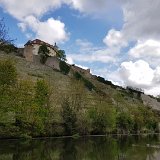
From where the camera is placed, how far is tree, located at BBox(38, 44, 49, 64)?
140738 mm

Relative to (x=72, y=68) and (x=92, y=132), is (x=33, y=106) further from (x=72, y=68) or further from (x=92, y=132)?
(x=72, y=68)

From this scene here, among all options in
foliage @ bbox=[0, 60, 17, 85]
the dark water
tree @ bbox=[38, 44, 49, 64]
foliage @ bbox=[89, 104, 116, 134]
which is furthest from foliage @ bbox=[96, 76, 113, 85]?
the dark water

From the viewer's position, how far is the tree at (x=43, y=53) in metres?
141

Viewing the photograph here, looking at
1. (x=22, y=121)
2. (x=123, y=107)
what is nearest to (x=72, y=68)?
(x=123, y=107)

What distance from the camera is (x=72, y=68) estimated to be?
14962 cm

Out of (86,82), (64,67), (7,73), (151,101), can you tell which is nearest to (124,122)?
(86,82)

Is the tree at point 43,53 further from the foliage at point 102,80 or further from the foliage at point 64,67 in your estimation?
the foliage at point 102,80

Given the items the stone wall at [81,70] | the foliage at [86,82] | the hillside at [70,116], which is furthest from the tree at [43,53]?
the hillside at [70,116]

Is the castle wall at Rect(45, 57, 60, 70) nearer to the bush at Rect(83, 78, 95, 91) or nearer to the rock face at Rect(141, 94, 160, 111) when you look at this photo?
the bush at Rect(83, 78, 95, 91)

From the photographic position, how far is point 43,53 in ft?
478

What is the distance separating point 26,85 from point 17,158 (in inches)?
1296

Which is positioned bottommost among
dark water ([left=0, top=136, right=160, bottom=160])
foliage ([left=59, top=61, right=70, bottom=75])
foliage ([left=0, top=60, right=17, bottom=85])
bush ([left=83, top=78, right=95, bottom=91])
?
dark water ([left=0, top=136, right=160, bottom=160])

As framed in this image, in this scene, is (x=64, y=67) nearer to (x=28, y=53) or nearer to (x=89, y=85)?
(x=89, y=85)

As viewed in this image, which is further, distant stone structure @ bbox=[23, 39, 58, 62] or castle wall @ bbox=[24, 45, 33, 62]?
distant stone structure @ bbox=[23, 39, 58, 62]
